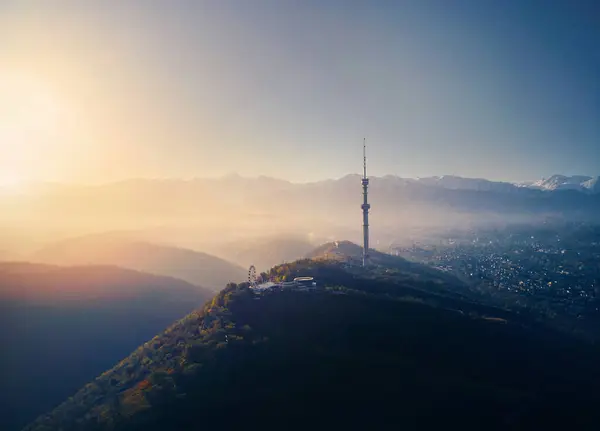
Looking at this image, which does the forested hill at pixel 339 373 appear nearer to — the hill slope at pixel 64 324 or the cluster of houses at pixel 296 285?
the cluster of houses at pixel 296 285

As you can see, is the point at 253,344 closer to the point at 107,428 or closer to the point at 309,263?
the point at 107,428

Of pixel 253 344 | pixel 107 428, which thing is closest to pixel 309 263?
pixel 253 344

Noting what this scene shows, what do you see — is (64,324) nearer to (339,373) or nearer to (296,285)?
(296,285)

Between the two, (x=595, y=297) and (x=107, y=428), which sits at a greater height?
(x=107, y=428)

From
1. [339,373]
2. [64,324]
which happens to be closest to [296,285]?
[339,373]

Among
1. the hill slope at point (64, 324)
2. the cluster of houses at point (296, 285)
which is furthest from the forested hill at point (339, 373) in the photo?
the hill slope at point (64, 324)
